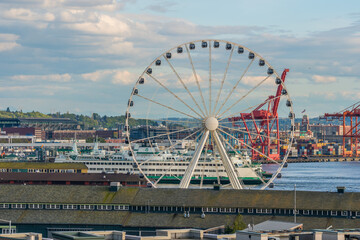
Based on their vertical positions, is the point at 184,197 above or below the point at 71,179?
below

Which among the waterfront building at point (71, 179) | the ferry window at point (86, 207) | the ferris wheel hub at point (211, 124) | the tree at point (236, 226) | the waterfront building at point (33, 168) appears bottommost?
the tree at point (236, 226)

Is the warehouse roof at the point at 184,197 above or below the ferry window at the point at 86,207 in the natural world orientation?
above

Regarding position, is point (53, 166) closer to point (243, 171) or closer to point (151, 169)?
point (151, 169)

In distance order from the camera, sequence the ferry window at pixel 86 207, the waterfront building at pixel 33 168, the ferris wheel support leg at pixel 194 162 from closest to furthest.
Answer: the ferry window at pixel 86 207 → the ferris wheel support leg at pixel 194 162 → the waterfront building at pixel 33 168

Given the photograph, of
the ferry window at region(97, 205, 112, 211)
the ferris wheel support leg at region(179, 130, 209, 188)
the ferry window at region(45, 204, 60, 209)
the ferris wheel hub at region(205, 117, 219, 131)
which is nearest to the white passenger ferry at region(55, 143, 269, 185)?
the ferris wheel support leg at region(179, 130, 209, 188)

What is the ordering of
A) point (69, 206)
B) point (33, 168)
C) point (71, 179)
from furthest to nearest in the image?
point (33, 168)
point (71, 179)
point (69, 206)

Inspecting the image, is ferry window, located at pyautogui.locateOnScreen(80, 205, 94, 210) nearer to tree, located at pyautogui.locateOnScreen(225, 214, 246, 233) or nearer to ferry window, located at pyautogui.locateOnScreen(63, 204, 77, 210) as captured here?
ferry window, located at pyautogui.locateOnScreen(63, 204, 77, 210)

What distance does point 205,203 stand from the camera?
8356cm

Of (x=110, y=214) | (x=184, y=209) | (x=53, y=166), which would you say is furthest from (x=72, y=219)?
(x=53, y=166)

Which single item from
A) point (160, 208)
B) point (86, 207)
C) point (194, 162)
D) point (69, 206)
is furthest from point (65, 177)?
point (160, 208)

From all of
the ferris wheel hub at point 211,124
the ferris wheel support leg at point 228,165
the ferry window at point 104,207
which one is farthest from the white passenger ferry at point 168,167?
the ferry window at point 104,207

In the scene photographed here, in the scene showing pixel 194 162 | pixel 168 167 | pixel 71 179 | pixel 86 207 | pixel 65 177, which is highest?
pixel 168 167

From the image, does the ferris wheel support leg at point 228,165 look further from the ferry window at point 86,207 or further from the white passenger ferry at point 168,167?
the white passenger ferry at point 168,167

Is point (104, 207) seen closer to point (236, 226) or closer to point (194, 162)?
point (194, 162)
